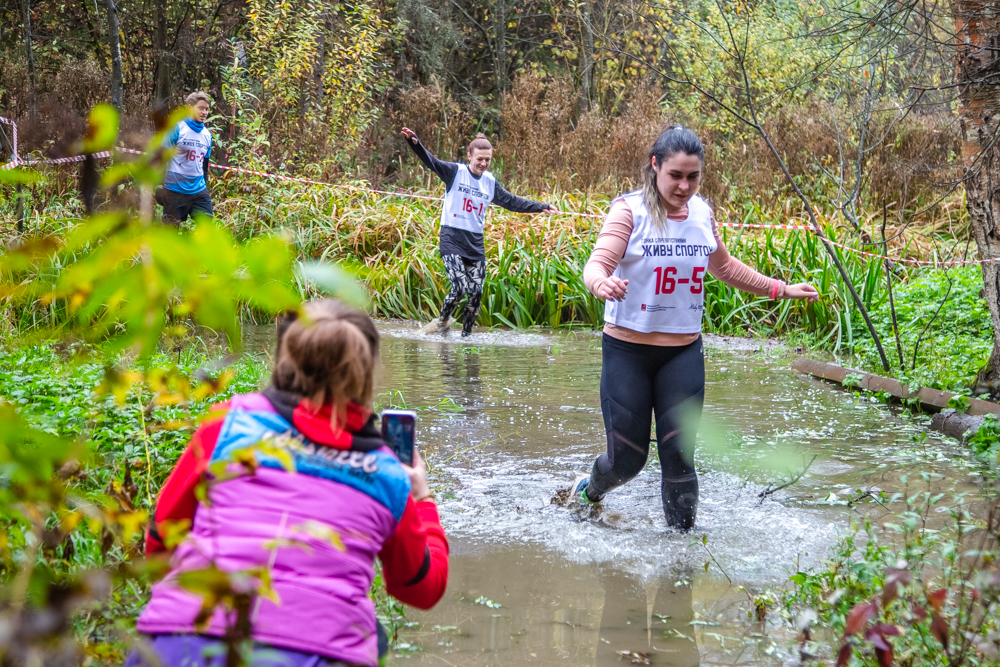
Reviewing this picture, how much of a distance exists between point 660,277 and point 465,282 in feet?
21.0

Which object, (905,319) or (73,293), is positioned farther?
(905,319)

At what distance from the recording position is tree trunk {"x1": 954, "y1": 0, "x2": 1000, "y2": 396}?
596 centimetres

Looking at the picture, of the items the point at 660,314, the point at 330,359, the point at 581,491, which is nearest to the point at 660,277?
the point at 660,314

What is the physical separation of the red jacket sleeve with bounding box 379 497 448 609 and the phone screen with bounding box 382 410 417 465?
0.13 meters

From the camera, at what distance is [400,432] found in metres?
2.37

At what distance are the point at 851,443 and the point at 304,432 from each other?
5.00 metres

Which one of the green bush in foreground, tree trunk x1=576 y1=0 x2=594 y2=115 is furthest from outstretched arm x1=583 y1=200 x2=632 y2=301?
tree trunk x1=576 y1=0 x2=594 y2=115

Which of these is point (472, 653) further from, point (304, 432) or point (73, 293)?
point (73, 293)

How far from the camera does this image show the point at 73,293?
42.1 inches

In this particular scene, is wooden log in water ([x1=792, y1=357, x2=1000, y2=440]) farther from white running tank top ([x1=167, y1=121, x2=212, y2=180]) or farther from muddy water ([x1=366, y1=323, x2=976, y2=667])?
white running tank top ([x1=167, y1=121, x2=212, y2=180])

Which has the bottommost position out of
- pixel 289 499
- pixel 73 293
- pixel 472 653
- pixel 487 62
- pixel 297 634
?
pixel 472 653

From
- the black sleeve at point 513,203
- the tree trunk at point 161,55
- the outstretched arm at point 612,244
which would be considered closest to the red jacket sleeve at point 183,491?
the outstretched arm at point 612,244

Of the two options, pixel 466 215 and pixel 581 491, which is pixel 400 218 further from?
pixel 581 491

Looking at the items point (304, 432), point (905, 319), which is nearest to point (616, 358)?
point (304, 432)
